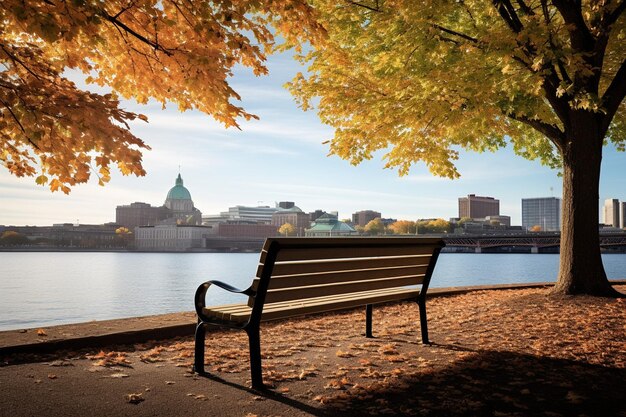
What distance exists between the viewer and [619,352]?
5.66 metres

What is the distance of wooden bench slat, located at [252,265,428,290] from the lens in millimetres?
4473

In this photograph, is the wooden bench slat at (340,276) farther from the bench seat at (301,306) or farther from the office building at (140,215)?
the office building at (140,215)

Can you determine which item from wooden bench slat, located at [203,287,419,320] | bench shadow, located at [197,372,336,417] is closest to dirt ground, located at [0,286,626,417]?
bench shadow, located at [197,372,336,417]

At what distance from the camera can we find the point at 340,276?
5.13 meters

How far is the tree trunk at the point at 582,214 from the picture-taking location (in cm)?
1000

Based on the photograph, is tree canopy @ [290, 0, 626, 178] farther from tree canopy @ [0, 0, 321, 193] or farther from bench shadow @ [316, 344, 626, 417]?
bench shadow @ [316, 344, 626, 417]

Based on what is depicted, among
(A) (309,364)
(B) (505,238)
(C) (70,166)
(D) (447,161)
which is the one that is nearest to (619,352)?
(A) (309,364)

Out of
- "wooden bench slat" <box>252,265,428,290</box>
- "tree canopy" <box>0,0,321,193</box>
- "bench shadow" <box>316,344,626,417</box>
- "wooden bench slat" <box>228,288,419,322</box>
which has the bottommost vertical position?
"bench shadow" <box>316,344,626,417</box>

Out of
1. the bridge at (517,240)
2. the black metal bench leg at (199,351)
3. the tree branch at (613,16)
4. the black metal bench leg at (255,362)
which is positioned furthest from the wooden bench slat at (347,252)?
the bridge at (517,240)

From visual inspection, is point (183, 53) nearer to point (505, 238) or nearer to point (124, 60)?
point (124, 60)

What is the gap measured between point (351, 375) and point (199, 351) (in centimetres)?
125

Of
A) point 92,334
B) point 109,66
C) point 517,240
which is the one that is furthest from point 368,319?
point 517,240

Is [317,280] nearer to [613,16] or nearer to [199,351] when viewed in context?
[199,351]

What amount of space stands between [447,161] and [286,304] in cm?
884
